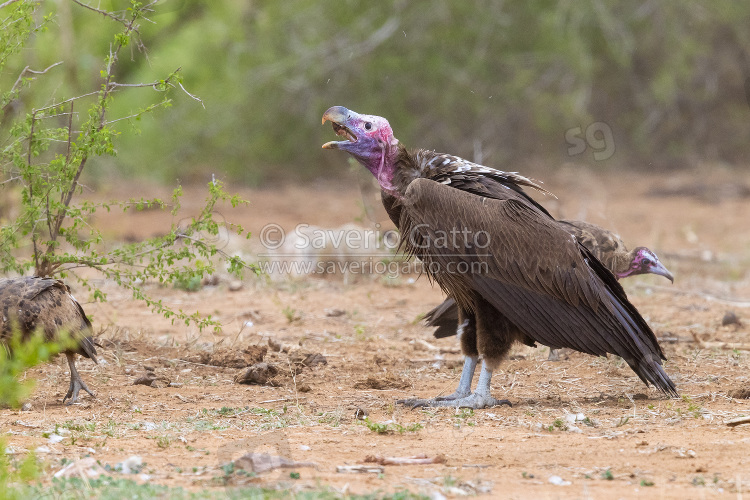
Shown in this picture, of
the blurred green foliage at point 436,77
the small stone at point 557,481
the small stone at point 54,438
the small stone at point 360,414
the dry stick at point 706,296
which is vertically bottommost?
the small stone at point 54,438

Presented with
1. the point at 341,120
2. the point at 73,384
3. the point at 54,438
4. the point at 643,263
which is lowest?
the point at 54,438

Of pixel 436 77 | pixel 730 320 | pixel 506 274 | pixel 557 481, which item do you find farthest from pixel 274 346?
pixel 436 77

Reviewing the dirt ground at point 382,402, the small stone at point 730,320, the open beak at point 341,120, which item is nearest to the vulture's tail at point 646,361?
the dirt ground at point 382,402

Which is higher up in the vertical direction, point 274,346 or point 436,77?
point 436,77

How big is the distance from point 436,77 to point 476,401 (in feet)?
30.8

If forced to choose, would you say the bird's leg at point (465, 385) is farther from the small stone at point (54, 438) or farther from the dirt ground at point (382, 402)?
the small stone at point (54, 438)

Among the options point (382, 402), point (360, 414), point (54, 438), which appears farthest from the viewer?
point (382, 402)

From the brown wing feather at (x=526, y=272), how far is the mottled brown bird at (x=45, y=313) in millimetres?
1885

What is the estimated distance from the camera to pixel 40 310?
4.65 m

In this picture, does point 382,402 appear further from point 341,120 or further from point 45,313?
point 45,313

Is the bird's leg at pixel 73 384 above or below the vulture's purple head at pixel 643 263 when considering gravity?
below

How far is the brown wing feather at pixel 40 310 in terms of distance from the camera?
459 centimetres

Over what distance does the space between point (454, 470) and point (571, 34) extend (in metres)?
10.9
